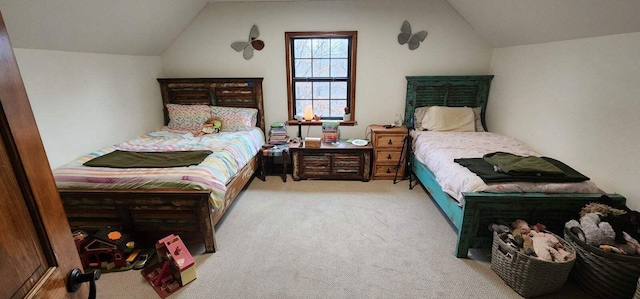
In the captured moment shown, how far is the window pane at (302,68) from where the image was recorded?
3729 millimetres

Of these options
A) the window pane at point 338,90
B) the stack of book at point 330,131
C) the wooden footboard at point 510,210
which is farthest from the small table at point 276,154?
the wooden footboard at point 510,210

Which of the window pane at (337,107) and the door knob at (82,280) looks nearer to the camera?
the door knob at (82,280)

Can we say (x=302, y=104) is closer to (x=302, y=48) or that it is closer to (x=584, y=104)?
(x=302, y=48)

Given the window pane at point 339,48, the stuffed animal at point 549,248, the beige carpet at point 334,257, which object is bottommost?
the beige carpet at point 334,257

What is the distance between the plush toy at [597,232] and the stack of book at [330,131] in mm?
2425

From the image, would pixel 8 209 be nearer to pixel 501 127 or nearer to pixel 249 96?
pixel 249 96

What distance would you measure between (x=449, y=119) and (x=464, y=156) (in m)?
1.02

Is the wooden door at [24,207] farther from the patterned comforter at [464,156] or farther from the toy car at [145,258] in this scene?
the patterned comforter at [464,156]

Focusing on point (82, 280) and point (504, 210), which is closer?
point (82, 280)

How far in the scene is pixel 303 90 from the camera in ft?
12.6

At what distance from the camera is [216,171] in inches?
90.6

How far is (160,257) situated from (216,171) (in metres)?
0.72

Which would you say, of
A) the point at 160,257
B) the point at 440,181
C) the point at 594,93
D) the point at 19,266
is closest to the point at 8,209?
the point at 19,266

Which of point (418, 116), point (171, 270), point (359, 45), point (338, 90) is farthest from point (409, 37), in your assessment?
point (171, 270)
